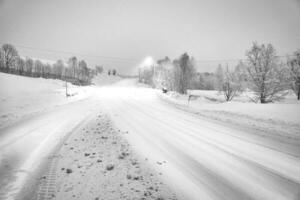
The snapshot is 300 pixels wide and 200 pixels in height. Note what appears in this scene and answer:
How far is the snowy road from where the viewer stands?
344cm

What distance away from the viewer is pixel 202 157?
4996mm

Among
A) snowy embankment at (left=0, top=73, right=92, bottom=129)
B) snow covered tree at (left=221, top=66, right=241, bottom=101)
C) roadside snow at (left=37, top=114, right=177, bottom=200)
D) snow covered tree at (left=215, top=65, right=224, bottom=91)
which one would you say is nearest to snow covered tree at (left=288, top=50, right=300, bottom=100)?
snow covered tree at (left=221, top=66, right=241, bottom=101)

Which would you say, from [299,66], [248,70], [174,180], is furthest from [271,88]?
[174,180]

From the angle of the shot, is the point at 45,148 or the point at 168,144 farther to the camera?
the point at 168,144

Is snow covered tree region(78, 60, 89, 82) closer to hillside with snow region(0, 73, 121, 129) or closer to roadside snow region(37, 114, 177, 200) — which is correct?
hillside with snow region(0, 73, 121, 129)

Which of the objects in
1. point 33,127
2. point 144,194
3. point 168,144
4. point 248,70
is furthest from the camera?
point 248,70

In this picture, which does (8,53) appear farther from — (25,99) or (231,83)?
(231,83)

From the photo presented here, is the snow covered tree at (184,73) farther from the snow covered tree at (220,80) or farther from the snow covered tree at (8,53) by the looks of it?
the snow covered tree at (8,53)

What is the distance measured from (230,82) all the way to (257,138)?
22412 mm

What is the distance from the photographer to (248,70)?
68.7 feet

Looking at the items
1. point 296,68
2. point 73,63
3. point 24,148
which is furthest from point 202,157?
point 73,63

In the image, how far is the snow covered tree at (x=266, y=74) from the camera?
19359 mm

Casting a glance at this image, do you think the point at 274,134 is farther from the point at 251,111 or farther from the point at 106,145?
the point at 106,145

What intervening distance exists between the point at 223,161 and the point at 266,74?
67.6 ft
